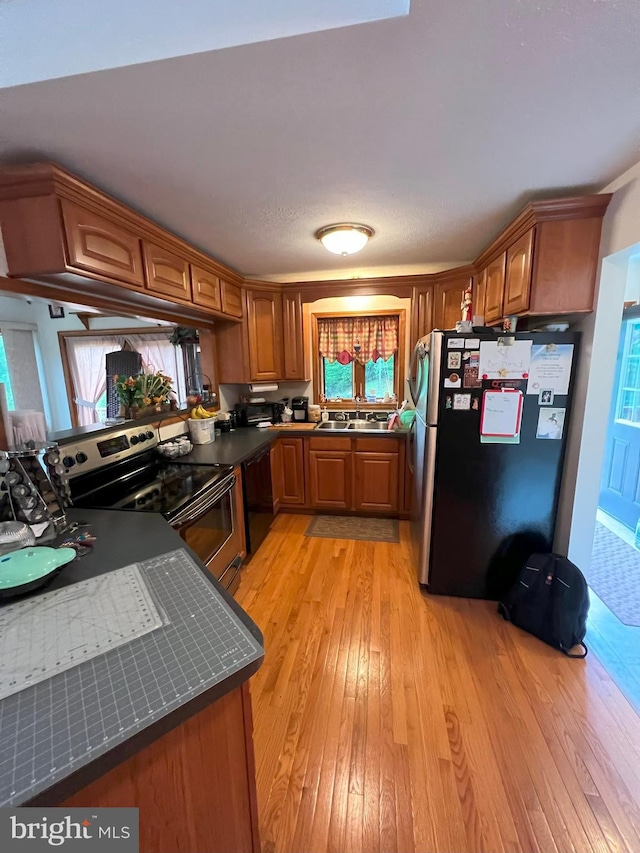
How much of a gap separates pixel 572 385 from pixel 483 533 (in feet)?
3.31

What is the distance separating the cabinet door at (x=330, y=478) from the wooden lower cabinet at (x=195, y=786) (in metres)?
2.45

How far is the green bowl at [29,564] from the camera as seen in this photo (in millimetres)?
934

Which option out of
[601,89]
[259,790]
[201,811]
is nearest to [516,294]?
[601,89]

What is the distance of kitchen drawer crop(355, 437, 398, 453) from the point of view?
304 cm

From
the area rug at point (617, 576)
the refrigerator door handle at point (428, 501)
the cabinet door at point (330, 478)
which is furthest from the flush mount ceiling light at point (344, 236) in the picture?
the area rug at point (617, 576)

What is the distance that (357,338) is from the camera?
356cm

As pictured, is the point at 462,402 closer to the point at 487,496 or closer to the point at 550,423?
the point at 550,423

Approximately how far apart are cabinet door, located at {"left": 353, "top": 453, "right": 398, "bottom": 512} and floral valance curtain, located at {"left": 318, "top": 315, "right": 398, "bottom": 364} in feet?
3.56

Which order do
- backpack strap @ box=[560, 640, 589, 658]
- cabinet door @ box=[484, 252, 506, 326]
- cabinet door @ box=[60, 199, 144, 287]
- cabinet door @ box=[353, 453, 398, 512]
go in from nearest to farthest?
cabinet door @ box=[60, 199, 144, 287]
backpack strap @ box=[560, 640, 589, 658]
cabinet door @ box=[484, 252, 506, 326]
cabinet door @ box=[353, 453, 398, 512]

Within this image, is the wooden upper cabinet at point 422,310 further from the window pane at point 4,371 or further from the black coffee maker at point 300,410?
the window pane at point 4,371

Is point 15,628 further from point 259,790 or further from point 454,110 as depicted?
point 454,110

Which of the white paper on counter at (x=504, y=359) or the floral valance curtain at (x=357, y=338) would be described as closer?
the white paper on counter at (x=504, y=359)

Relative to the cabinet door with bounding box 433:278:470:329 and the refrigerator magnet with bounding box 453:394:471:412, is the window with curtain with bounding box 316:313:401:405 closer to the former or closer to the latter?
the cabinet door with bounding box 433:278:470:329

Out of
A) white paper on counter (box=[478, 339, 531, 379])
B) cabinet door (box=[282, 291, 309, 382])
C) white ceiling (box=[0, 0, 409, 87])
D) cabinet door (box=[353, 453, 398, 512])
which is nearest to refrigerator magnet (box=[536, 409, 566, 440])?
white paper on counter (box=[478, 339, 531, 379])
